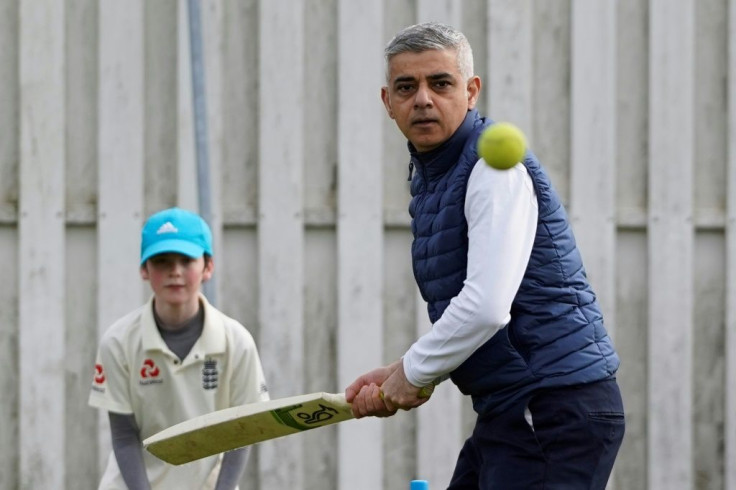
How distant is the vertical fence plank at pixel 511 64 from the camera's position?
19.1ft

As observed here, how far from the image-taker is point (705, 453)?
5.93 meters

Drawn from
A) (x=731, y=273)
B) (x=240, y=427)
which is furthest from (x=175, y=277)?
(x=731, y=273)

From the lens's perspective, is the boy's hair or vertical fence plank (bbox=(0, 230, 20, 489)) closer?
the boy's hair

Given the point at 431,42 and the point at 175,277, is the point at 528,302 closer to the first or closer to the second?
the point at 431,42

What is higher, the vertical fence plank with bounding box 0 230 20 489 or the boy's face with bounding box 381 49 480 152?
the boy's face with bounding box 381 49 480 152

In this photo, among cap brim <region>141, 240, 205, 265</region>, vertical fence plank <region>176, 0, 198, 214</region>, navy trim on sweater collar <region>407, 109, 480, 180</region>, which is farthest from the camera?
vertical fence plank <region>176, 0, 198, 214</region>

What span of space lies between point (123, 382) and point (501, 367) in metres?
1.66

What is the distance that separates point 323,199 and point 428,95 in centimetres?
257

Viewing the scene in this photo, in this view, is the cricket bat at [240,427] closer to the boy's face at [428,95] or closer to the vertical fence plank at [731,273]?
the boy's face at [428,95]

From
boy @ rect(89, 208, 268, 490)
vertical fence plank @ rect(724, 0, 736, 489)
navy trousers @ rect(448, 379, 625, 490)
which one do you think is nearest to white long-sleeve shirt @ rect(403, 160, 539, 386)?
navy trousers @ rect(448, 379, 625, 490)

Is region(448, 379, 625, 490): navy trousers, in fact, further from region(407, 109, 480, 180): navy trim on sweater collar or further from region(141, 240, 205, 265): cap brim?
region(141, 240, 205, 265): cap brim

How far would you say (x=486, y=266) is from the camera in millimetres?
2994

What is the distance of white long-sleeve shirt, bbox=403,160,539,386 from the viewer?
9.80ft

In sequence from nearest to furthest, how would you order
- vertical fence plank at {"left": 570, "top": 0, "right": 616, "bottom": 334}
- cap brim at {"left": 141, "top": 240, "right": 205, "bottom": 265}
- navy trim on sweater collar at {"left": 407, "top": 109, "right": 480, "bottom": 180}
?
navy trim on sweater collar at {"left": 407, "top": 109, "right": 480, "bottom": 180}
cap brim at {"left": 141, "top": 240, "right": 205, "bottom": 265}
vertical fence plank at {"left": 570, "top": 0, "right": 616, "bottom": 334}
